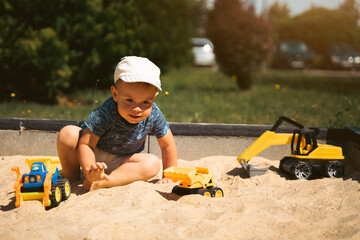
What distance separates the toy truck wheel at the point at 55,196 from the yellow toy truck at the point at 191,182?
2.15 ft

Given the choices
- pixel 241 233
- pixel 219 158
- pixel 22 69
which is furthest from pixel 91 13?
pixel 241 233

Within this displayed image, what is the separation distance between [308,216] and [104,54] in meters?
4.23

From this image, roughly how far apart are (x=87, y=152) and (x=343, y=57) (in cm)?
1838

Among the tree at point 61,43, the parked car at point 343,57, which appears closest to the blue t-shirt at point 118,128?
the tree at point 61,43

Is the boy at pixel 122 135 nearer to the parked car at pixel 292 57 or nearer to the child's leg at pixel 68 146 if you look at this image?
the child's leg at pixel 68 146

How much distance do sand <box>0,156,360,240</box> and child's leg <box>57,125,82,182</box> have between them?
161mm

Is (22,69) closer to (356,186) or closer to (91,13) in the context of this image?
(91,13)

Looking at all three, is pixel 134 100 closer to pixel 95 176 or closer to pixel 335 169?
pixel 95 176

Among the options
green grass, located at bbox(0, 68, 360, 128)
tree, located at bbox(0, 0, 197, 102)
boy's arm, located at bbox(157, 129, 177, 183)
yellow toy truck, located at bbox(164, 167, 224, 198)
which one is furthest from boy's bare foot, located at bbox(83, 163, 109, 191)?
tree, located at bbox(0, 0, 197, 102)

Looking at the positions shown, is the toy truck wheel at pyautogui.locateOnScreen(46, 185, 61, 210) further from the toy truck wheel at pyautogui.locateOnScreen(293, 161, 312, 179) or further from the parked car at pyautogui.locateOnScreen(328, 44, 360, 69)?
the parked car at pyautogui.locateOnScreen(328, 44, 360, 69)

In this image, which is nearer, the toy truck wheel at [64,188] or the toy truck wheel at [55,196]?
the toy truck wheel at [55,196]

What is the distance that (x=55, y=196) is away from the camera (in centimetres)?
234

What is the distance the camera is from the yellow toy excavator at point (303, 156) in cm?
296

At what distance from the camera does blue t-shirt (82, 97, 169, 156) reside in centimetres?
266
